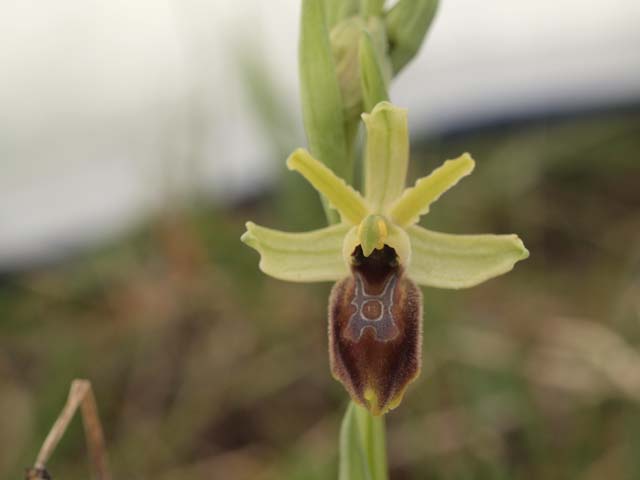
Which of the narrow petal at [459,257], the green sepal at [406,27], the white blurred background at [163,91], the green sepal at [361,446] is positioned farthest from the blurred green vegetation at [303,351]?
the green sepal at [406,27]

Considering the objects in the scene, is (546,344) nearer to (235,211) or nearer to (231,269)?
(231,269)

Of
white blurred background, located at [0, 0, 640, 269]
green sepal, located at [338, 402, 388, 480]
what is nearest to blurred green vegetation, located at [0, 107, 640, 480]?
white blurred background, located at [0, 0, 640, 269]

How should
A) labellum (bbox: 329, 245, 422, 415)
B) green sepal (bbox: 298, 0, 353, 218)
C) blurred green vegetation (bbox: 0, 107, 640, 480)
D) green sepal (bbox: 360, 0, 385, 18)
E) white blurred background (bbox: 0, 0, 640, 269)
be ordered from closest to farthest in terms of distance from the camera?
labellum (bbox: 329, 245, 422, 415), green sepal (bbox: 298, 0, 353, 218), green sepal (bbox: 360, 0, 385, 18), blurred green vegetation (bbox: 0, 107, 640, 480), white blurred background (bbox: 0, 0, 640, 269)

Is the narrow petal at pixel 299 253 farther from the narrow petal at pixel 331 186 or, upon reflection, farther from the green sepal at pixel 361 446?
the green sepal at pixel 361 446

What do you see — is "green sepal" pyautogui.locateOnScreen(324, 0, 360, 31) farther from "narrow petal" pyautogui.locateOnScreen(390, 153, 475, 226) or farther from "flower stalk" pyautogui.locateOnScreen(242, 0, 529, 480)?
"narrow petal" pyautogui.locateOnScreen(390, 153, 475, 226)

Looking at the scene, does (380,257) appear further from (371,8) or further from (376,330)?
(371,8)

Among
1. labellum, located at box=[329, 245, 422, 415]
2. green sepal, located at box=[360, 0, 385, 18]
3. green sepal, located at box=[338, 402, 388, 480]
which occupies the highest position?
green sepal, located at box=[360, 0, 385, 18]

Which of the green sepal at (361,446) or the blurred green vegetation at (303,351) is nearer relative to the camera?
the green sepal at (361,446)
